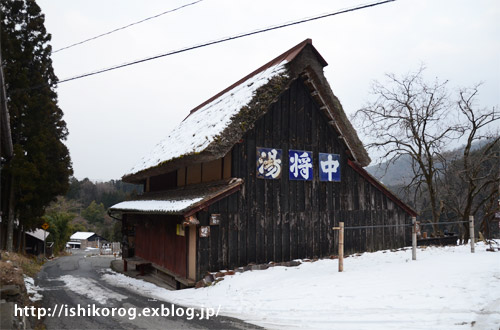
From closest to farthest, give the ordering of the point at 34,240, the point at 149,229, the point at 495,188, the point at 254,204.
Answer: the point at 254,204, the point at 149,229, the point at 495,188, the point at 34,240

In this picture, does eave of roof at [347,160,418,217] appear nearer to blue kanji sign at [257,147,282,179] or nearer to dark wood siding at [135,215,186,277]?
blue kanji sign at [257,147,282,179]

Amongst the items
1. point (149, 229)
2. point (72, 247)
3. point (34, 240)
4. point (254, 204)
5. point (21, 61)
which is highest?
point (21, 61)

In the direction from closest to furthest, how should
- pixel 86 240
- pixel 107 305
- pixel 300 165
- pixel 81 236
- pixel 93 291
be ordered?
pixel 107 305
pixel 93 291
pixel 300 165
pixel 86 240
pixel 81 236

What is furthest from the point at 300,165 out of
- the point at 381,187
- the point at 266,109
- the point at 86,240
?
the point at 86,240

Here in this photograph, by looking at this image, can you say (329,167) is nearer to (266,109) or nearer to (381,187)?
(381,187)

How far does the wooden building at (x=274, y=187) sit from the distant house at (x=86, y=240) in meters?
62.6

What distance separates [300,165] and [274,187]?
132 centimetres

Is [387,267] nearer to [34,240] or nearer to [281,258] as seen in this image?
[281,258]

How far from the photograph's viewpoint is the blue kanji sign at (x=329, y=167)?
12.6 m

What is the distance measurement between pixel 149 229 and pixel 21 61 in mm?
12328

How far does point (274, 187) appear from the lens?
38.1 feet

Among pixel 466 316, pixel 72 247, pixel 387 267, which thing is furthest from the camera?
pixel 72 247

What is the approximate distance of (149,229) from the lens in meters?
14.9

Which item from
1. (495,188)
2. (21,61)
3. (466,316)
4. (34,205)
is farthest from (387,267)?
(21,61)
